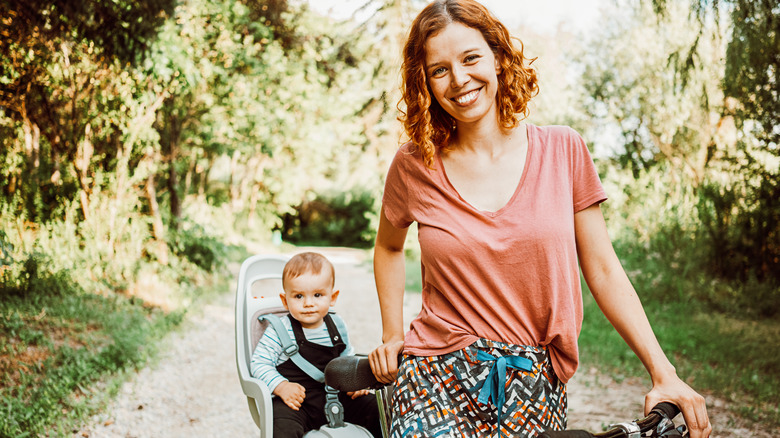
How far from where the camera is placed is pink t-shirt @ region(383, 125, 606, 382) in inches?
59.5

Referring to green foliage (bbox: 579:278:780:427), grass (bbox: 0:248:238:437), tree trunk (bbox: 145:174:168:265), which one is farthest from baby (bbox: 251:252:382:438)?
tree trunk (bbox: 145:174:168:265)

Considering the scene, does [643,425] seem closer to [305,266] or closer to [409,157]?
[409,157]

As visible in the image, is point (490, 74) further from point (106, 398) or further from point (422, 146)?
point (106, 398)

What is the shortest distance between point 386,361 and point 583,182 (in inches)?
30.8

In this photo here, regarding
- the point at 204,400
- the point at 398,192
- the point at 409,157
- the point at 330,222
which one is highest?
the point at 409,157

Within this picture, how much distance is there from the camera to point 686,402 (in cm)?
142

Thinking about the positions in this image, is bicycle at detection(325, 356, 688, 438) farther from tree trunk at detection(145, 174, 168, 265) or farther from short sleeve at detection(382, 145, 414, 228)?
tree trunk at detection(145, 174, 168, 265)

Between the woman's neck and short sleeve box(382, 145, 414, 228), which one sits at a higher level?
the woman's neck

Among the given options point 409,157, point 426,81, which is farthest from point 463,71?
point 409,157

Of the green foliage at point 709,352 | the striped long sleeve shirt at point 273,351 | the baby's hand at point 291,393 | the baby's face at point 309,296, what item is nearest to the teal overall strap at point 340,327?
the striped long sleeve shirt at point 273,351

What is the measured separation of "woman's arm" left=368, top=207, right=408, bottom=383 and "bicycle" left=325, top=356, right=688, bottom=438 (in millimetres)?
71

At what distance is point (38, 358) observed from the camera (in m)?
5.09

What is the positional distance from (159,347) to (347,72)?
32.5ft

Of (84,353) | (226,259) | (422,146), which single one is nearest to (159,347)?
(84,353)
